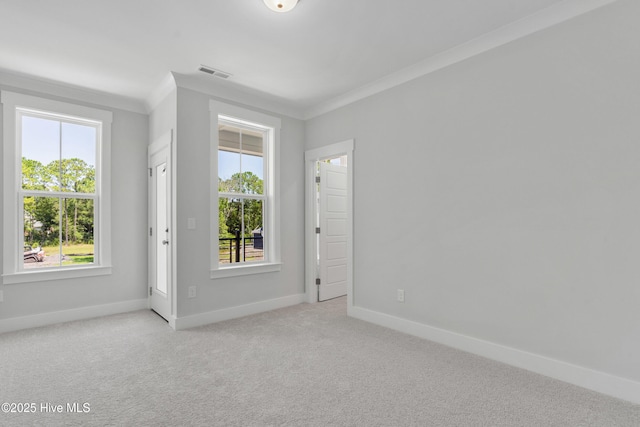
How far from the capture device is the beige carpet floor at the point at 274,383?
6.35 feet

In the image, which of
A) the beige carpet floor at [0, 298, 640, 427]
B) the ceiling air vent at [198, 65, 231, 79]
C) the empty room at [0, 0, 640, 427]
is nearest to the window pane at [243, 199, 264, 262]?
the empty room at [0, 0, 640, 427]

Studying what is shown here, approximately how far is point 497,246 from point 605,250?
2.24 ft

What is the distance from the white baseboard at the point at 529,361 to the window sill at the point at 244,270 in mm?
1507

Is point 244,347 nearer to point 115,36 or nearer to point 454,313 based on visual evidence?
point 454,313

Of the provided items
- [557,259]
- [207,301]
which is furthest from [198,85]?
[557,259]

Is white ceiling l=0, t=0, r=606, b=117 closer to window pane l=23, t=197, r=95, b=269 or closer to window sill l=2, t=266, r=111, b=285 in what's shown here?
window pane l=23, t=197, r=95, b=269

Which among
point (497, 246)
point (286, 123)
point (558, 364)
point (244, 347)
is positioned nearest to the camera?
point (558, 364)

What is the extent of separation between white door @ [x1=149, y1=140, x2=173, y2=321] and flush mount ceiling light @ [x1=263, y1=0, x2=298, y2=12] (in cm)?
200

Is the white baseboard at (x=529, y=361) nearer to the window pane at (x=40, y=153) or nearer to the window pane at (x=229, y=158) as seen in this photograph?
the window pane at (x=229, y=158)

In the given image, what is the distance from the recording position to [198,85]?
3637mm

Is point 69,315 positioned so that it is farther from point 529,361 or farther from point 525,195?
point 525,195

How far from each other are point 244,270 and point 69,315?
1.99m

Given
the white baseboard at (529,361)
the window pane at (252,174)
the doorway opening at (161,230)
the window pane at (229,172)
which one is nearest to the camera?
the white baseboard at (529,361)

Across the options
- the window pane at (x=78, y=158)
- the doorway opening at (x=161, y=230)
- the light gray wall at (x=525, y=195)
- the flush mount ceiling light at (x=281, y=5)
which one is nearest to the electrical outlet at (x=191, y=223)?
the doorway opening at (x=161, y=230)
